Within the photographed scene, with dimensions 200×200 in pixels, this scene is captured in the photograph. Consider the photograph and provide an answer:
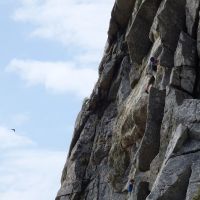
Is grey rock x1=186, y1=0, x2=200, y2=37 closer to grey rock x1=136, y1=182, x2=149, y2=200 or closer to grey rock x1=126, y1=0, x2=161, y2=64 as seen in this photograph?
grey rock x1=126, y1=0, x2=161, y2=64

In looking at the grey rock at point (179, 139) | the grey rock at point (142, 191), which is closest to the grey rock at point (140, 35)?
the grey rock at point (142, 191)

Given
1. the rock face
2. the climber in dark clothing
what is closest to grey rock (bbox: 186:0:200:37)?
the rock face

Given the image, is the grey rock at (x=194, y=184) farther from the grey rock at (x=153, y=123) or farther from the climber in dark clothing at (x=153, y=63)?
the climber in dark clothing at (x=153, y=63)

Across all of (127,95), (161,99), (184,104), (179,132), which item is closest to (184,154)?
(179,132)

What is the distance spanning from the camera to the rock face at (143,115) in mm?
31422

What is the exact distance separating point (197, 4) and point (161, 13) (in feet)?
11.6

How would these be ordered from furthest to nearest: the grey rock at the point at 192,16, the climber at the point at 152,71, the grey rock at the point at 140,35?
1. the grey rock at the point at 140,35
2. the climber at the point at 152,71
3. the grey rock at the point at 192,16

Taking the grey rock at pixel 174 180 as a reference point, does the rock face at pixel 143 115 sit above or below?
above

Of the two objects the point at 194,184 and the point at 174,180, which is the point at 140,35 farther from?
the point at 194,184

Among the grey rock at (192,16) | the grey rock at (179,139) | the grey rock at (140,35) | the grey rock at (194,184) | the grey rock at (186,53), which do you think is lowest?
the grey rock at (194,184)

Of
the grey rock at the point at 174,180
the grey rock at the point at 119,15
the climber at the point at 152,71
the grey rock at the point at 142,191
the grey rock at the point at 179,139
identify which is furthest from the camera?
the grey rock at the point at 119,15

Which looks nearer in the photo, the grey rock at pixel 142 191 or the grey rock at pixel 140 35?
the grey rock at pixel 142 191

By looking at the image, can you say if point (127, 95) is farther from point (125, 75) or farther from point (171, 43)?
point (171, 43)

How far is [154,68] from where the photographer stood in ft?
138
